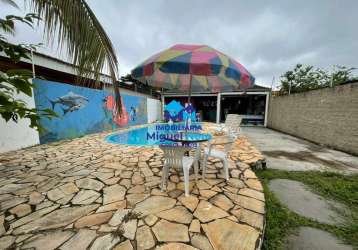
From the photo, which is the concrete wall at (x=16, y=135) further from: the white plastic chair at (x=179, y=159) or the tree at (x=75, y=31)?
the white plastic chair at (x=179, y=159)

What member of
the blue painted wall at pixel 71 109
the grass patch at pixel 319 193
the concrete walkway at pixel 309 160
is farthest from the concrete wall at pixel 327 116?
the blue painted wall at pixel 71 109

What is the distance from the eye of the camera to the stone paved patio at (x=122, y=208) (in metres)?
1.62

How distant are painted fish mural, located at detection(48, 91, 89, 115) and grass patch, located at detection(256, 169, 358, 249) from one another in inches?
272

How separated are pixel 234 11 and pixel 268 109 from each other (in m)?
9.12

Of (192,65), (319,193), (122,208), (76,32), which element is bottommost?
(319,193)

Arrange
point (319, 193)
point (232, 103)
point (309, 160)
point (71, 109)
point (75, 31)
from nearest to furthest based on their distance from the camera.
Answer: point (75, 31), point (319, 193), point (309, 160), point (71, 109), point (232, 103)

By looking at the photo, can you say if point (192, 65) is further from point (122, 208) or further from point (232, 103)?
point (232, 103)

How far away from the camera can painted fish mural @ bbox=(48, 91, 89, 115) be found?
5.92m

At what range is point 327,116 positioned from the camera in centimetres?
636

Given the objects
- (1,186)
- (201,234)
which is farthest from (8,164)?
(201,234)

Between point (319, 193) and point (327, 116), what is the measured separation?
5136 millimetres

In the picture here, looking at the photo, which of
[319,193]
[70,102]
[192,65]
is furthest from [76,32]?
[70,102]

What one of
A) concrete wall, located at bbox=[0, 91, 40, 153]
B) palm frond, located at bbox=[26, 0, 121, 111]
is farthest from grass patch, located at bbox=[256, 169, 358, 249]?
concrete wall, located at bbox=[0, 91, 40, 153]

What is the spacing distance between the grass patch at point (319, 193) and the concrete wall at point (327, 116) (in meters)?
2.83
